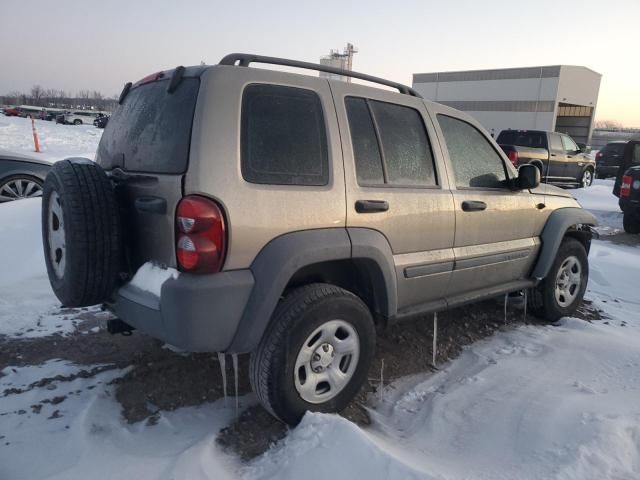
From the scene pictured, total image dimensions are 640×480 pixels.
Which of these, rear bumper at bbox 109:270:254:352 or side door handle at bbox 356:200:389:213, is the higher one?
side door handle at bbox 356:200:389:213

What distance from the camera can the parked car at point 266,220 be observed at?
229 centimetres

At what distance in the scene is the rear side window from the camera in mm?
2900

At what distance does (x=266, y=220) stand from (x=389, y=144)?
1113 mm

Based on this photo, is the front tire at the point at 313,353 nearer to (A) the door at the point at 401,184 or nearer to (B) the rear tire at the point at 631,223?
(A) the door at the point at 401,184

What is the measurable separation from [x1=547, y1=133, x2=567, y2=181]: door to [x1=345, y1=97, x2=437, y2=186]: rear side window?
13.0 metres

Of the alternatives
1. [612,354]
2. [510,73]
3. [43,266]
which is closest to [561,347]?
[612,354]

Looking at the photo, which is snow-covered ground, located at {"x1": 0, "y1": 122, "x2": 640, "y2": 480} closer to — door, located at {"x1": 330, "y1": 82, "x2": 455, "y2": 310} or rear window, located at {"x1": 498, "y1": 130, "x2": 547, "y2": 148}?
door, located at {"x1": 330, "y1": 82, "x2": 455, "y2": 310}

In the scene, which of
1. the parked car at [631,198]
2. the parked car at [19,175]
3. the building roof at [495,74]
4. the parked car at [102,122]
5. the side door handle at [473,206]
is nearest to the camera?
the side door handle at [473,206]

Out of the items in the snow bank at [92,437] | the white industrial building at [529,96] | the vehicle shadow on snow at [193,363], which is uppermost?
the white industrial building at [529,96]

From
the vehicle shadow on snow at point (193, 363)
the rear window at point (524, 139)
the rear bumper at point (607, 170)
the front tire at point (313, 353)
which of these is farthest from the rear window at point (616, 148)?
the front tire at point (313, 353)

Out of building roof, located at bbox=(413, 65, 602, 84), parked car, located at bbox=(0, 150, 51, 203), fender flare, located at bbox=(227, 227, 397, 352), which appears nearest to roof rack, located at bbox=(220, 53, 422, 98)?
fender flare, located at bbox=(227, 227, 397, 352)

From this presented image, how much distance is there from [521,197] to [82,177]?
3.22 m

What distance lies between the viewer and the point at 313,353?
8.77 ft

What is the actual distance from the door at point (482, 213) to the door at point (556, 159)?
39.5 ft
